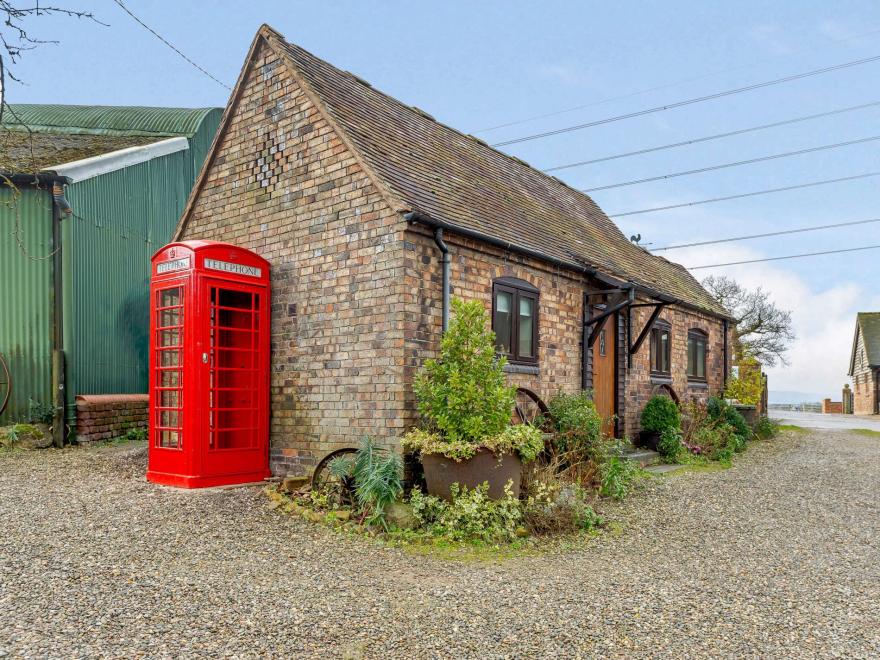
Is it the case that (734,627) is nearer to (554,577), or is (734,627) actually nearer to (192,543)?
(554,577)

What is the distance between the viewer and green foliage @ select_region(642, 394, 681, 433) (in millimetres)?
13938

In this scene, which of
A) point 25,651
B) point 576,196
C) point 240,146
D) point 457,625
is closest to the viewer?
point 25,651

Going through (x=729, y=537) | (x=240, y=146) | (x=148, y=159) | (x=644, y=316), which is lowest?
(x=729, y=537)

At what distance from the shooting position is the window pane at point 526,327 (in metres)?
10.6

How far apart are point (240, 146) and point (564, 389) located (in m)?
6.26

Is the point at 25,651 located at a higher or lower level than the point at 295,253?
lower

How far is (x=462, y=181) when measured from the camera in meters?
11.4

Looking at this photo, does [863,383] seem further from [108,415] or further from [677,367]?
[108,415]

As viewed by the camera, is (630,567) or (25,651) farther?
(630,567)

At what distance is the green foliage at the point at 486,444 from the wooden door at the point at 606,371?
514cm

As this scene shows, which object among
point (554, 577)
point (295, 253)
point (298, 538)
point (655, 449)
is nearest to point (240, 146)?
point (295, 253)

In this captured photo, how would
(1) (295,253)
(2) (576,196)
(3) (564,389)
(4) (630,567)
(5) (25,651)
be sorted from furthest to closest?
(2) (576,196) → (3) (564,389) → (1) (295,253) → (4) (630,567) → (5) (25,651)

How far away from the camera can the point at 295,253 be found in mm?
9648

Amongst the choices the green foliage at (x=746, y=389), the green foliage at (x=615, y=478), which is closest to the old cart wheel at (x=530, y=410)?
the green foliage at (x=615, y=478)
